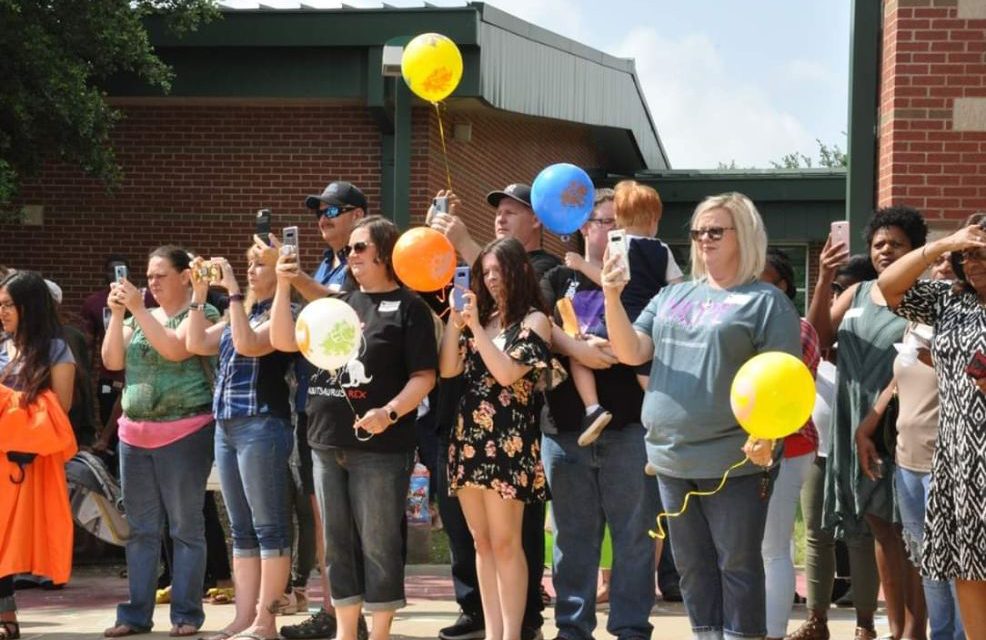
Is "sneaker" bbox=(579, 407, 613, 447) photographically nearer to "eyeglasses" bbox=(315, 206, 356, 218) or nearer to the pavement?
the pavement

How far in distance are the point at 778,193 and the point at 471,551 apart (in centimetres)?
1701

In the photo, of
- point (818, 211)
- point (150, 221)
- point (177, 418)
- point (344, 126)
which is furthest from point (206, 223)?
point (818, 211)

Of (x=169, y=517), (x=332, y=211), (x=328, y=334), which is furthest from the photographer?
(x=169, y=517)

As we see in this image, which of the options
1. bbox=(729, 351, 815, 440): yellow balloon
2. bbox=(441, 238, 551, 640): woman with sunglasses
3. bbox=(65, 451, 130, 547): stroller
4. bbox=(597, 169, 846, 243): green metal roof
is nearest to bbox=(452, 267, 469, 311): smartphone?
bbox=(441, 238, 551, 640): woman with sunglasses

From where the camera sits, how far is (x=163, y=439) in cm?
768

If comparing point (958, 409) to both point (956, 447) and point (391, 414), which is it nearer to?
point (956, 447)

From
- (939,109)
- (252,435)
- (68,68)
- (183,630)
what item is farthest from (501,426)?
(68,68)

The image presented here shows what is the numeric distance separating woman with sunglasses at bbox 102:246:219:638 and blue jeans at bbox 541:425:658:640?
6.56 feet

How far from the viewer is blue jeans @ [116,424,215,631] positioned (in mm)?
7723

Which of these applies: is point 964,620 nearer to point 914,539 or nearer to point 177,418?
point 914,539

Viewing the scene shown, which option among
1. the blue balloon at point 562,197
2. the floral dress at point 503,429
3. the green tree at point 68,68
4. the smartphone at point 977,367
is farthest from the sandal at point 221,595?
the smartphone at point 977,367

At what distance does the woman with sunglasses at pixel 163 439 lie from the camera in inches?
303

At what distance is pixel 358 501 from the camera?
6684 mm

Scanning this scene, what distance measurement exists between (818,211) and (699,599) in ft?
60.7
